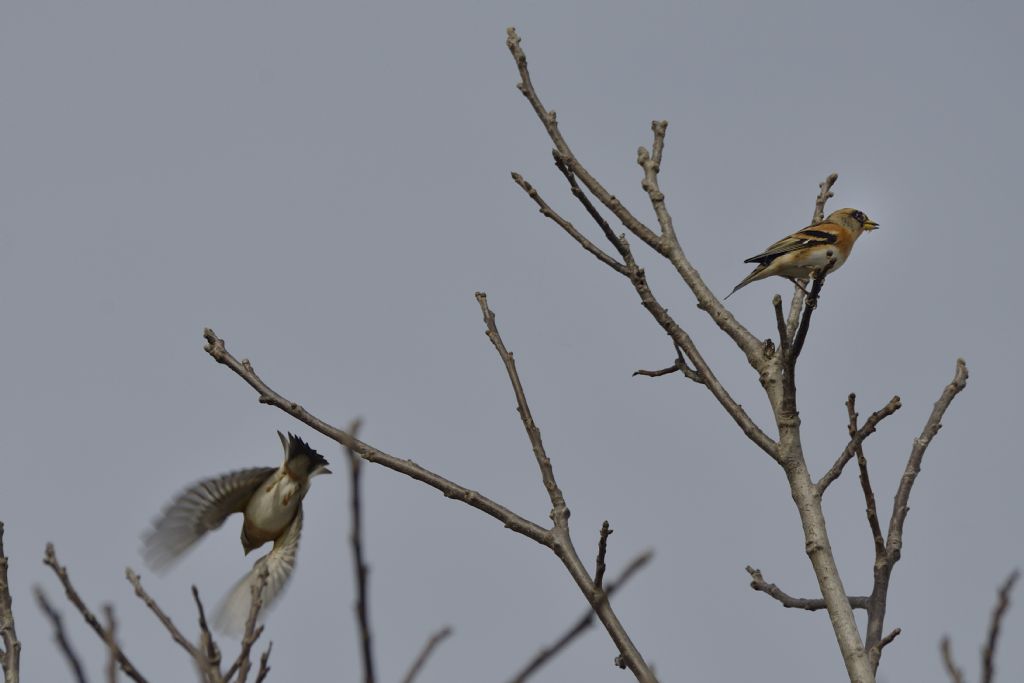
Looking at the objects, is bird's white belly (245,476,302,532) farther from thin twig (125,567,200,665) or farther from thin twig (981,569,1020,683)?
thin twig (981,569,1020,683)

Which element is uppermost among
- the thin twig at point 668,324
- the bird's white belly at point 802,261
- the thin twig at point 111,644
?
the bird's white belly at point 802,261

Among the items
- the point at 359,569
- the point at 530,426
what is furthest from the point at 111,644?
the point at 530,426

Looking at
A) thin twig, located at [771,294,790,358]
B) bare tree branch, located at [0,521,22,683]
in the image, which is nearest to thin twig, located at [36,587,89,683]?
bare tree branch, located at [0,521,22,683]

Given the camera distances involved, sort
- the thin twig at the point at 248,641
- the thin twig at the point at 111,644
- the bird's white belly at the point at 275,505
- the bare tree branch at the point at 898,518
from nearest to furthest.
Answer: the thin twig at the point at 111,644 < the thin twig at the point at 248,641 < the bare tree branch at the point at 898,518 < the bird's white belly at the point at 275,505

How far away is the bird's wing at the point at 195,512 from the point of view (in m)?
5.34

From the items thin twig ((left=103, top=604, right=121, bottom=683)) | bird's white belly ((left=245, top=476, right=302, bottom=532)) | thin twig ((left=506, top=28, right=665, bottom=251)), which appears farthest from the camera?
bird's white belly ((left=245, top=476, right=302, bottom=532))

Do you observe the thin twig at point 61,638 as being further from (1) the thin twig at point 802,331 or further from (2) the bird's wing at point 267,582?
(2) the bird's wing at point 267,582

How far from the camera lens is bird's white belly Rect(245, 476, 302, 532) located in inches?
220

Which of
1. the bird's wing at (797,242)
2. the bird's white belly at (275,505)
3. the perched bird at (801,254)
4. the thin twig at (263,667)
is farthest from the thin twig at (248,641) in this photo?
the bird's wing at (797,242)

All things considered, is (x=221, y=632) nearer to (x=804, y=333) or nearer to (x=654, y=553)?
(x=804, y=333)

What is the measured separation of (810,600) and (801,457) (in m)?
0.76

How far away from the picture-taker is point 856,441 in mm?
3967

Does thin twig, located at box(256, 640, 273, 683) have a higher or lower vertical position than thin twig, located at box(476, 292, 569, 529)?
lower

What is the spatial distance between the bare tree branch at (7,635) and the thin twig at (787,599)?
8.58 feet
